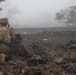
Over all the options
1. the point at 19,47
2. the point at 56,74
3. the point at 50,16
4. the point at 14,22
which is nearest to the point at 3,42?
the point at 19,47

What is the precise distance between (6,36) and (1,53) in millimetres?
1528

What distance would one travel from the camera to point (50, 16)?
9062 centimetres

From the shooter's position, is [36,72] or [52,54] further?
[52,54]

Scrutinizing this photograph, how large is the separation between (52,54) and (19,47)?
2.48 metres

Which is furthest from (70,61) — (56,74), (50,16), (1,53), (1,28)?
(50,16)

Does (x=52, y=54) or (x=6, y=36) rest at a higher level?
(x=6, y=36)

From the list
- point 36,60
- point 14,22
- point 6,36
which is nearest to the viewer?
point 36,60

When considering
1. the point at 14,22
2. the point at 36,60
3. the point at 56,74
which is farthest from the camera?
the point at 14,22

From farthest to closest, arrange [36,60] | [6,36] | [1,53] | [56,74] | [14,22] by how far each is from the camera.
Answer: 1. [14,22]
2. [6,36]
3. [1,53]
4. [36,60]
5. [56,74]

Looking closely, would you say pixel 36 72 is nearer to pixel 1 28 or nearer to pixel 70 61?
pixel 70 61

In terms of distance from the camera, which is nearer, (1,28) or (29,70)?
(29,70)

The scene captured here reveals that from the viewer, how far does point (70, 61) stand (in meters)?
14.0

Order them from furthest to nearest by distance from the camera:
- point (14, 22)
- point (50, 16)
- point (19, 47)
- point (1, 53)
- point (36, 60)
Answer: point (50, 16), point (14, 22), point (19, 47), point (1, 53), point (36, 60)

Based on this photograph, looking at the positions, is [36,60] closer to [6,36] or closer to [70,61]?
[70,61]
